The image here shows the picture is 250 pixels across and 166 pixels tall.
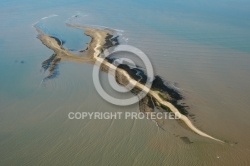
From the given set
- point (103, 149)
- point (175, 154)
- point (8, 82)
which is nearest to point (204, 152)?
point (175, 154)

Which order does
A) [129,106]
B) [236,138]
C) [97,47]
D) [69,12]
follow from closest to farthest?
1. [236,138]
2. [129,106]
3. [97,47]
4. [69,12]

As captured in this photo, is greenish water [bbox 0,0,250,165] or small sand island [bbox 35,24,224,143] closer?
greenish water [bbox 0,0,250,165]

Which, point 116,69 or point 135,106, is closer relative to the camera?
point 135,106

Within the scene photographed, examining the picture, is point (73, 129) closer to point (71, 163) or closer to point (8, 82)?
point (71, 163)

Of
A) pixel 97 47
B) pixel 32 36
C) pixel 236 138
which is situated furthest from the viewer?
pixel 32 36

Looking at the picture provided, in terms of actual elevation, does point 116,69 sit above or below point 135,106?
above

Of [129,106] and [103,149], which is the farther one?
[129,106]

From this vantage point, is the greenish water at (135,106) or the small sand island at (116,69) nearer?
the greenish water at (135,106)

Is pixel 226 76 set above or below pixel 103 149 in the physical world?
above
